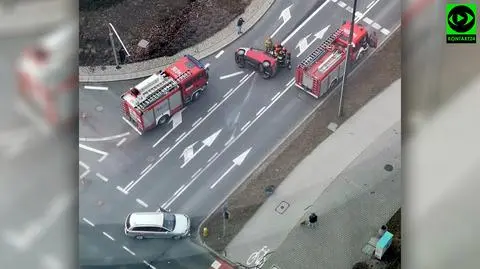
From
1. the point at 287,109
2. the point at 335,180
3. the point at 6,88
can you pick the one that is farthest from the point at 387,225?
the point at 6,88

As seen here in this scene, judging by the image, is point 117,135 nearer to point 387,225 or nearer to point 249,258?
point 249,258

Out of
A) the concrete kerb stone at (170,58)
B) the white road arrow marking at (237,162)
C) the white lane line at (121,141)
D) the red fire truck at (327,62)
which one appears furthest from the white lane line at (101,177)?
the red fire truck at (327,62)

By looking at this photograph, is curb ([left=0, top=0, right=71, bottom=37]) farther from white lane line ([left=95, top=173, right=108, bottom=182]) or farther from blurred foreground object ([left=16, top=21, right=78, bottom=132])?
white lane line ([left=95, top=173, right=108, bottom=182])

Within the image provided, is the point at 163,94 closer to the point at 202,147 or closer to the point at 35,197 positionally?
the point at 202,147

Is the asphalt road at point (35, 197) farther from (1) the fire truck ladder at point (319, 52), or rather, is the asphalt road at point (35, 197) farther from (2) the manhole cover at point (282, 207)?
(1) the fire truck ladder at point (319, 52)

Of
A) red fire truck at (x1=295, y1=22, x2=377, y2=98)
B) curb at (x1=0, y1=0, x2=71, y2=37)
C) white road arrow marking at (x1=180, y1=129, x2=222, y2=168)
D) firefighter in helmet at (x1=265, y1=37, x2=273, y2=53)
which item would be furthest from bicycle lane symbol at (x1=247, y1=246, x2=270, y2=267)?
curb at (x1=0, y1=0, x2=71, y2=37)

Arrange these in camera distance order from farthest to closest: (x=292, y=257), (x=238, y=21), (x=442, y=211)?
(x=238, y=21) → (x=292, y=257) → (x=442, y=211)

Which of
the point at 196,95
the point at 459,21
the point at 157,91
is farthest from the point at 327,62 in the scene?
the point at 459,21
